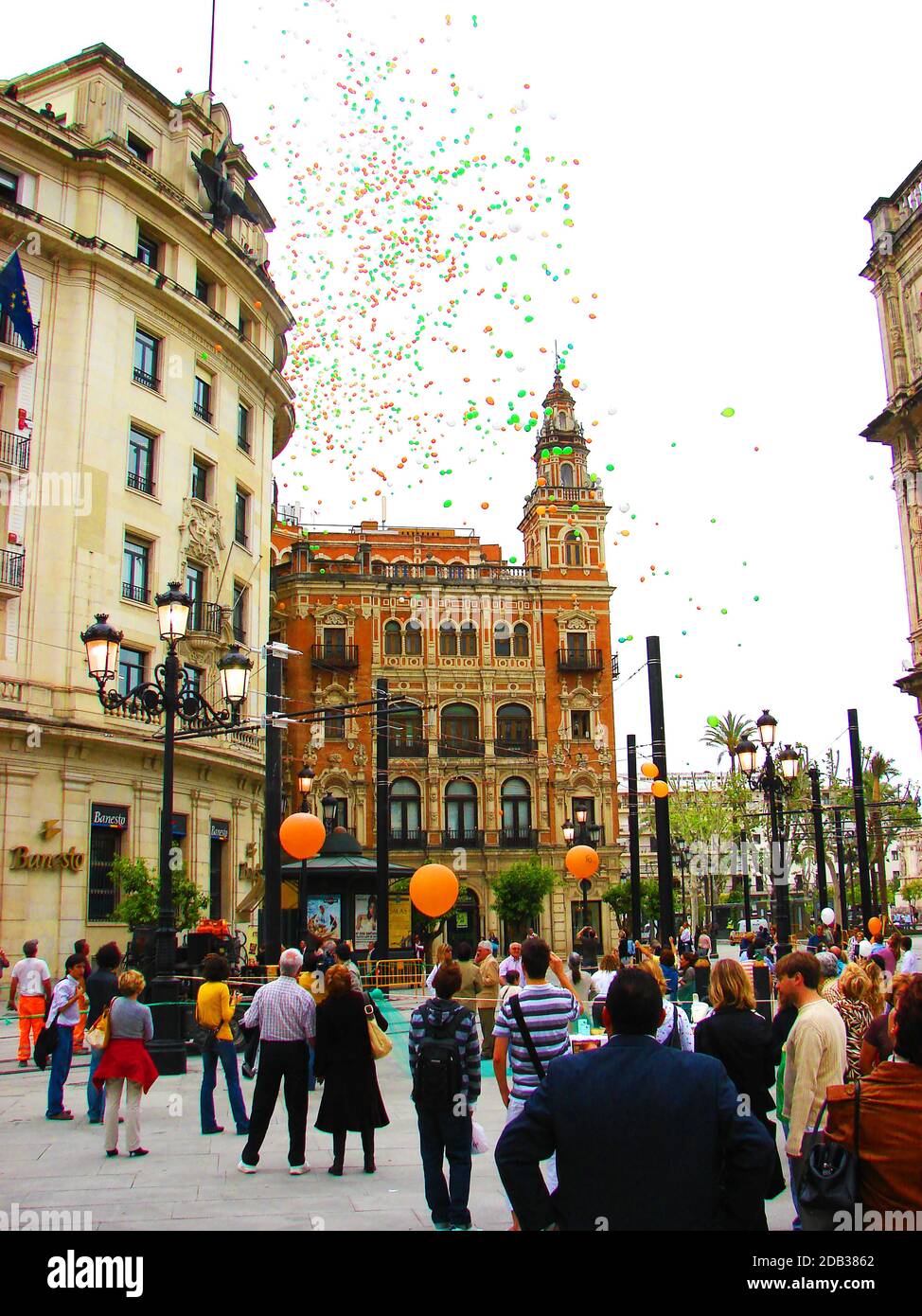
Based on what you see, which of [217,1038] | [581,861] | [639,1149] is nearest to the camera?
[639,1149]

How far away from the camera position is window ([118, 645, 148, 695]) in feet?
98.1

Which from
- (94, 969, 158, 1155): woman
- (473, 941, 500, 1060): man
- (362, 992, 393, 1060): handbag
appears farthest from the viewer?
(473, 941, 500, 1060): man

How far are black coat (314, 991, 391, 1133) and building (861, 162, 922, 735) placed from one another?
28481 millimetres

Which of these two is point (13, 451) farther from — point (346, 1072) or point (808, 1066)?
point (808, 1066)

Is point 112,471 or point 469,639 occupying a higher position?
point 469,639

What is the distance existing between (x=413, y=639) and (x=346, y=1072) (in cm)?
5030

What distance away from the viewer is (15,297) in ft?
88.7

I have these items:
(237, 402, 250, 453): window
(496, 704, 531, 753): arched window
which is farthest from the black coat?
(496, 704, 531, 753): arched window

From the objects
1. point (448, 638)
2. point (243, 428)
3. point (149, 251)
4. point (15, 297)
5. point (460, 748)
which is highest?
point (149, 251)

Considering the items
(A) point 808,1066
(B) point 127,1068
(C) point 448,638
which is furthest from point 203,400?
(A) point 808,1066

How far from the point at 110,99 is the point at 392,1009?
85.2 feet

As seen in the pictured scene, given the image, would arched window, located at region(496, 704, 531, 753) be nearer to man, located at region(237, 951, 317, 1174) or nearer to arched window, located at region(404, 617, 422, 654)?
arched window, located at region(404, 617, 422, 654)

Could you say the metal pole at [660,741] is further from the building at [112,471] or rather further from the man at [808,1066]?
the man at [808,1066]
